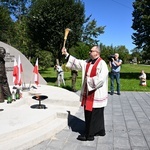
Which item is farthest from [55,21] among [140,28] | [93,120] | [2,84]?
[140,28]

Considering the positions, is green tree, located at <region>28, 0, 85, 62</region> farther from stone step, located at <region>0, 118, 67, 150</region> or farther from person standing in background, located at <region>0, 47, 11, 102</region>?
stone step, located at <region>0, 118, 67, 150</region>

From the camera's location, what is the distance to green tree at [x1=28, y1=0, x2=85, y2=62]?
16328mm

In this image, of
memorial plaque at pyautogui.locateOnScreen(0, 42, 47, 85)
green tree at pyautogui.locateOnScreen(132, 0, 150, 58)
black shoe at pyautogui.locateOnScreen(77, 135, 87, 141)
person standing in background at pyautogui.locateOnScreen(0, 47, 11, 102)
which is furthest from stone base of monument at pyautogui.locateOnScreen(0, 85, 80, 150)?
green tree at pyautogui.locateOnScreen(132, 0, 150, 58)

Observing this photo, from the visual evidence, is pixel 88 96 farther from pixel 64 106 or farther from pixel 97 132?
pixel 64 106

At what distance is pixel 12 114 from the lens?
5473 millimetres

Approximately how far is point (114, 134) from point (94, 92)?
1098mm

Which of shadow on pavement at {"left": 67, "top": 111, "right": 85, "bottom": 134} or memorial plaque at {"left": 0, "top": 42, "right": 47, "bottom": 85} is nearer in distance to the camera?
shadow on pavement at {"left": 67, "top": 111, "right": 85, "bottom": 134}

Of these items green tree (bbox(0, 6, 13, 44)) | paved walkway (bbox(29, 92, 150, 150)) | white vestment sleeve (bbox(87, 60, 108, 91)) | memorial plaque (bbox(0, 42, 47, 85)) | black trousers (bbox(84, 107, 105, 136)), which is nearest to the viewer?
paved walkway (bbox(29, 92, 150, 150))

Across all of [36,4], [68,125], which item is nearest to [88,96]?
[68,125]

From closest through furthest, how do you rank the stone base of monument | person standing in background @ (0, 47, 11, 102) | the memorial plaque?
the stone base of monument
person standing in background @ (0, 47, 11, 102)
the memorial plaque

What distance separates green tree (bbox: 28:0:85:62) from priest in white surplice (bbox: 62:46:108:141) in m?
12.0

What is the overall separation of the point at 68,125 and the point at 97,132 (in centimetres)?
106

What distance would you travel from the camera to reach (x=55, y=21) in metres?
16.3

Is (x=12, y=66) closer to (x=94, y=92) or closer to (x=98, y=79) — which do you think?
(x=94, y=92)
